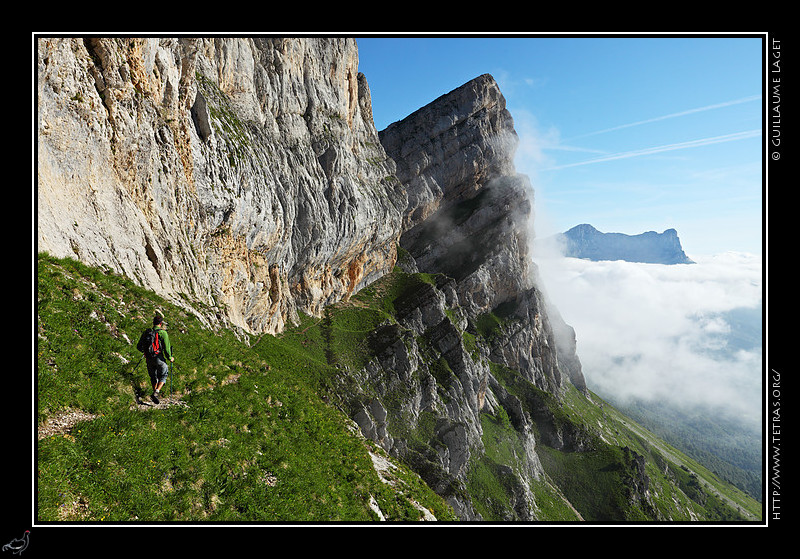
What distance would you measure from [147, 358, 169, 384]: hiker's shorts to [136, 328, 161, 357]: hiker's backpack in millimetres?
339

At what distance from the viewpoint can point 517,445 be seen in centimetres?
8362

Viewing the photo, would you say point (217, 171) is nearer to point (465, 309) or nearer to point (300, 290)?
point (300, 290)

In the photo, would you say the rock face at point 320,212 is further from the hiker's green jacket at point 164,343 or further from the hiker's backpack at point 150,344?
the hiker's green jacket at point 164,343

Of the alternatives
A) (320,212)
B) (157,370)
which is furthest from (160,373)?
(320,212)

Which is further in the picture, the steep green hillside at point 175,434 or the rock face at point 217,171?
the rock face at point 217,171

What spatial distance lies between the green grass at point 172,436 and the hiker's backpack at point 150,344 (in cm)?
112

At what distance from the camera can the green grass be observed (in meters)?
8.20

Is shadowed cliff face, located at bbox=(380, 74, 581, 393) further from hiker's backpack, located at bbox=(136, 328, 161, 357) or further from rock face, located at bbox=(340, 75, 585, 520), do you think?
hiker's backpack, located at bbox=(136, 328, 161, 357)

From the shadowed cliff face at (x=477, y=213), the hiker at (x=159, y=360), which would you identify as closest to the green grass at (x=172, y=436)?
the hiker at (x=159, y=360)
